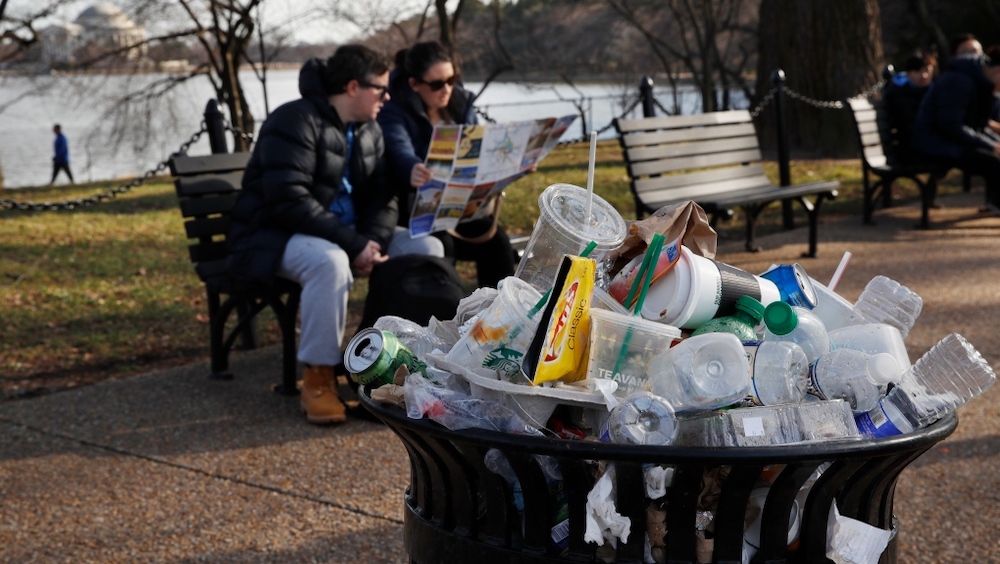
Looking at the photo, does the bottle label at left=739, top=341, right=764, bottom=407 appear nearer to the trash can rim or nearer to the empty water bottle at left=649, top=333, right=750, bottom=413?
the empty water bottle at left=649, top=333, right=750, bottom=413

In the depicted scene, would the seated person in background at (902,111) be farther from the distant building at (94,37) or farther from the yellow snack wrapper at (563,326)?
the distant building at (94,37)

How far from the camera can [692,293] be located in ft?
6.40

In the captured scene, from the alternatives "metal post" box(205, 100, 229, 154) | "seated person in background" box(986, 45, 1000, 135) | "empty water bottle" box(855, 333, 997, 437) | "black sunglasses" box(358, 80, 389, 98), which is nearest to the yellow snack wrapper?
"empty water bottle" box(855, 333, 997, 437)

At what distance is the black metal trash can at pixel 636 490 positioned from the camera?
1689 mm

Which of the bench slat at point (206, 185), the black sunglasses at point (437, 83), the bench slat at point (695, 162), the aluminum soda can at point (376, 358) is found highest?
the black sunglasses at point (437, 83)

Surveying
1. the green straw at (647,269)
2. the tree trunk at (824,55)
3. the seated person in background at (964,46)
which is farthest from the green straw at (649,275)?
the tree trunk at (824,55)

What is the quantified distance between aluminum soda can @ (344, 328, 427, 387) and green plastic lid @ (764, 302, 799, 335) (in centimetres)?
64

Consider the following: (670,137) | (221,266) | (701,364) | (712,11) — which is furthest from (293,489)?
(712,11)

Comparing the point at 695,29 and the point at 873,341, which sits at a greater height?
the point at 873,341

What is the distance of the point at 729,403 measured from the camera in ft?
5.87

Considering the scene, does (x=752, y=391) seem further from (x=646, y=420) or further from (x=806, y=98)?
(x=806, y=98)

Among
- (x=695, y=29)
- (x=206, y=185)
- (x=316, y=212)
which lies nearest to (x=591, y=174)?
(x=316, y=212)

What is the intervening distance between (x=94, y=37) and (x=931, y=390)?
847 inches

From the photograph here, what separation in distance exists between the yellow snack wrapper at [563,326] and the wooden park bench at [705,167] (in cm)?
560
